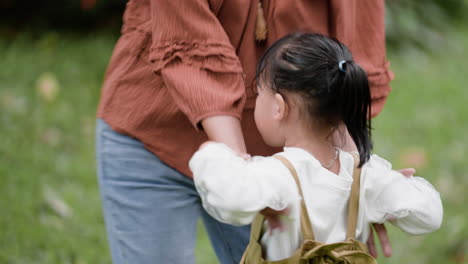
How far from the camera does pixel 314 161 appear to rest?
1.43 metres

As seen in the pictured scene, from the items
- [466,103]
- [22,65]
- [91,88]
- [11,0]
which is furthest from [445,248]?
[11,0]

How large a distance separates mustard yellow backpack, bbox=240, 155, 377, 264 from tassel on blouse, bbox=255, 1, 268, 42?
1.14ft

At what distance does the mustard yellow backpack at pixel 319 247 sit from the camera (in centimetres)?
139

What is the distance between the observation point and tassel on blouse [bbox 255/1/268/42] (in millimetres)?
1585

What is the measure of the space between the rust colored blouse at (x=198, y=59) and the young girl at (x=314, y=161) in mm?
104

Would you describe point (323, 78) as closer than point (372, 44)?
Yes

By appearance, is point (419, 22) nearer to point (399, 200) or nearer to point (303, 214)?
point (399, 200)

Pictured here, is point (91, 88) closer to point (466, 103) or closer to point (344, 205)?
point (466, 103)

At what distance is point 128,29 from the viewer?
1.83 m

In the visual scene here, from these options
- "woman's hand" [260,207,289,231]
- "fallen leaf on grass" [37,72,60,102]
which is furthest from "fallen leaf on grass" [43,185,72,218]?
"woman's hand" [260,207,289,231]

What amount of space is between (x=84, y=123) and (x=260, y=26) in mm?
2845

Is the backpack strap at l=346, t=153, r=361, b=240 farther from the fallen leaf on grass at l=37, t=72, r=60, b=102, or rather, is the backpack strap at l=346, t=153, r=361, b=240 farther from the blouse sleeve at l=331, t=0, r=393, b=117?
the fallen leaf on grass at l=37, t=72, r=60, b=102

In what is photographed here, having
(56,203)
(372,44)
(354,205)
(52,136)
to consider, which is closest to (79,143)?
(52,136)

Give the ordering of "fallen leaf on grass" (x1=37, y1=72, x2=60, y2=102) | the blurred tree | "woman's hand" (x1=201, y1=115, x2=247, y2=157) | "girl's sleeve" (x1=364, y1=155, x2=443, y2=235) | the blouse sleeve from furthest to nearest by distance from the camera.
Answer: the blurred tree, "fallen leaf on grass" (x1=37, y1=72, x2=60, y2=102), the blouse sleeve, "girl's sleeve" (x1=364, y1=155, x2=443, y2=235), "woman's hand" (x1=201, y1=115, x2=247, y2=157)
